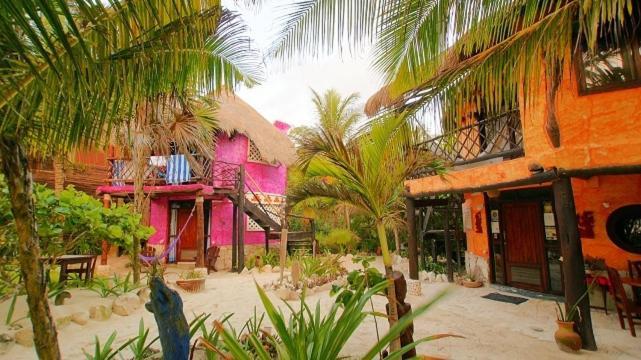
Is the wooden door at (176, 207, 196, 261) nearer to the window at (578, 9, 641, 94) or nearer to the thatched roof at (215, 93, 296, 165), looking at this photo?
the thatched roof at (215, 93, 296, 165)

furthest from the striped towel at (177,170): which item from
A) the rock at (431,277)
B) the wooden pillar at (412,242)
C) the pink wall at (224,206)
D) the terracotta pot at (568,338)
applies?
the terracotta pot at (568,338)

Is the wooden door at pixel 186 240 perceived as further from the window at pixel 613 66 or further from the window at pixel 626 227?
the window at pixel 613 66

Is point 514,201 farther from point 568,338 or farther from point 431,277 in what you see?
point 568,338

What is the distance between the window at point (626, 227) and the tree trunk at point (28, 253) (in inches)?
291

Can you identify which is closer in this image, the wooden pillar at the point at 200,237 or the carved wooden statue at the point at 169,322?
the carved wooden statue at the point at 169,322

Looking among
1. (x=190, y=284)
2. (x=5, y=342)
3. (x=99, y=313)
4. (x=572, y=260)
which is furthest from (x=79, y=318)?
(x=572, y=260)

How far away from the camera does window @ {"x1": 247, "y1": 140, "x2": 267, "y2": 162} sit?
41.9 feet

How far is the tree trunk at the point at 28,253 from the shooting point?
205 cm

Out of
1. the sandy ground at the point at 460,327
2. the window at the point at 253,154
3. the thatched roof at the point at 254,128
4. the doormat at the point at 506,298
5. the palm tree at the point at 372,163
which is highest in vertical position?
the thatched roof at the point at 254,128

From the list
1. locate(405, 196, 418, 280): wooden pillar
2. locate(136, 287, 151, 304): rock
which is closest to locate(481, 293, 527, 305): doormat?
locate(405, 196, 418, 280): wooden pillar

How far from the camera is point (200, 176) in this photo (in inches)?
392

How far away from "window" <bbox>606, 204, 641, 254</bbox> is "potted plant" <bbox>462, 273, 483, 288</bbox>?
106 inches

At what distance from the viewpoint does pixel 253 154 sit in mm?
12922

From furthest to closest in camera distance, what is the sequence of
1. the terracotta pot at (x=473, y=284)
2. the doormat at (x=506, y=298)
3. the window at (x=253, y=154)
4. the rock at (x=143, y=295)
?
the window at (x=253, y=154) < the terracotta pot at (x=473, y=284) < the doormat at (x=506, y=298) < the rock at (x=143, y=295)
